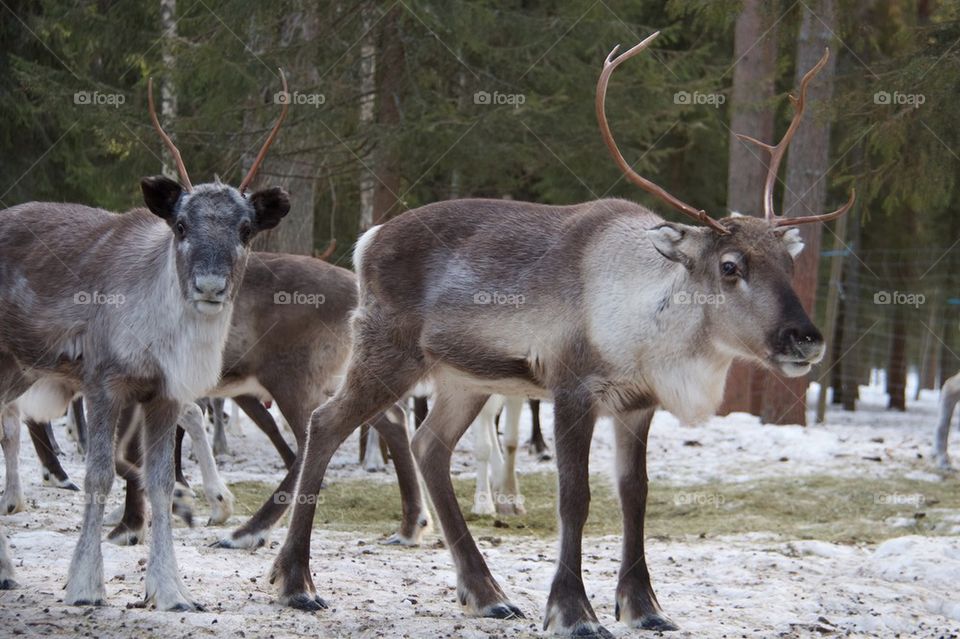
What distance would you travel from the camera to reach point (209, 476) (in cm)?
760

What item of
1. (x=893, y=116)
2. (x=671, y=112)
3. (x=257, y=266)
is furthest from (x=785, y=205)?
(x=257, y=266)

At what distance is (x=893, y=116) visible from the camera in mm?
8062

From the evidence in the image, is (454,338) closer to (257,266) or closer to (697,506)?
(257,266)

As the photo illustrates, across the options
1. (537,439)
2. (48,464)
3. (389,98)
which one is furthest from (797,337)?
(389,98)

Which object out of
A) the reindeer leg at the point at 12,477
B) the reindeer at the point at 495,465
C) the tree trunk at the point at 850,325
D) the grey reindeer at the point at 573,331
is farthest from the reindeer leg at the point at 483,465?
the tree trunk at the point at 850,325

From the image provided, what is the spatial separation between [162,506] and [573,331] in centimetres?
186

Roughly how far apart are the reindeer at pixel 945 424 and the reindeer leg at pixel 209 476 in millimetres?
6030

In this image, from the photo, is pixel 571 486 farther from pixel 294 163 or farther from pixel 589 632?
pixel 294 163

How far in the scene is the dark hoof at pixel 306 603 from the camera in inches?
206

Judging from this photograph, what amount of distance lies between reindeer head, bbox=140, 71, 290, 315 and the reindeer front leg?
1.74 m

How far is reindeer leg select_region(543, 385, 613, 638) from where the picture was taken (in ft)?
16.5

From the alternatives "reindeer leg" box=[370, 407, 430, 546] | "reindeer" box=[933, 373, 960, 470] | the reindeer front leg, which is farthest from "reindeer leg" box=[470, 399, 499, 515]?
"reindeer" box=[933, 373, 960, 470]

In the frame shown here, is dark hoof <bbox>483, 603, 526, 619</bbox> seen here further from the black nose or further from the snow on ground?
the black nose

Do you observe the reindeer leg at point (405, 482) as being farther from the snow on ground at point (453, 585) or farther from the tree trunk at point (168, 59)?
the tree trunk at point (168, 59)
